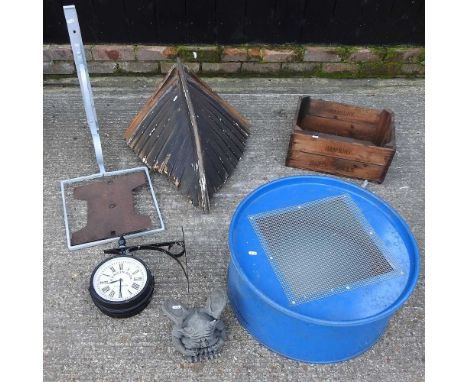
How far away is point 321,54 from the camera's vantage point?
423cm

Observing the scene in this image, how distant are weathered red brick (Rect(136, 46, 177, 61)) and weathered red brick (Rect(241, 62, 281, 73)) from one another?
0.59 m

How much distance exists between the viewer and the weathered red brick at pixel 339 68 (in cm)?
431

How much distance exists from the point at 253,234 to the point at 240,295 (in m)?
0.33

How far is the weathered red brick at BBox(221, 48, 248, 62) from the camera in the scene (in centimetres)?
416

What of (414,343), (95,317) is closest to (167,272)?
(95,317)

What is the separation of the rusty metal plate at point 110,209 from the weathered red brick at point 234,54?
1.35m

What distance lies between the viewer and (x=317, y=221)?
279 centimetres

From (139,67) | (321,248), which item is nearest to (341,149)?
(321,248)

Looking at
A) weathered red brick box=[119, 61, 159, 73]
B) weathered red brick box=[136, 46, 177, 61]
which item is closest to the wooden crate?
weathered red brick box=[136, 46, 177, 61]

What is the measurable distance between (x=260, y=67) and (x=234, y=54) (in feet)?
0.82

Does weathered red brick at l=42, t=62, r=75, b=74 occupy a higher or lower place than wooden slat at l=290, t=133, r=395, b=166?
higher

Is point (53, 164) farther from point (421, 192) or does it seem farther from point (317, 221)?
point (421, 192)

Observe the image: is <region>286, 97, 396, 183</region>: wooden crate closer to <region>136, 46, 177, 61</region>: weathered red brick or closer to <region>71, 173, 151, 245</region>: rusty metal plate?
Result: <region>71, 173, 151, 245</region>: rusty metal plate

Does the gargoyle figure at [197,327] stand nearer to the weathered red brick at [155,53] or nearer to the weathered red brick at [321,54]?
the weathered red brick at [155,53]
